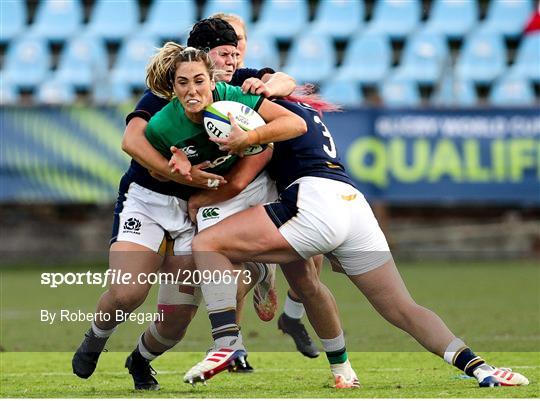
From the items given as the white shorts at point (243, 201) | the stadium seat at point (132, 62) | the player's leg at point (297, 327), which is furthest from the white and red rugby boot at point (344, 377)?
the stadium seat at point (132, 62)

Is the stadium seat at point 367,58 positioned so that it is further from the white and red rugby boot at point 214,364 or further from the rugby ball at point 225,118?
the white and red rugby boot at point 214,364

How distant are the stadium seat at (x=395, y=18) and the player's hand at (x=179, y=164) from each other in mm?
17461

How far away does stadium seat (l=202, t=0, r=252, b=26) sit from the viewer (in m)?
22.5

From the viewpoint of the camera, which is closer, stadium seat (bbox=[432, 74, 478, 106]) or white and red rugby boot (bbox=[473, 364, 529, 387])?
white and red rugby boot (bbox=[473, 364, 529, 387])

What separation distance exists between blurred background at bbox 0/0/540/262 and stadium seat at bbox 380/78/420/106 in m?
0.03

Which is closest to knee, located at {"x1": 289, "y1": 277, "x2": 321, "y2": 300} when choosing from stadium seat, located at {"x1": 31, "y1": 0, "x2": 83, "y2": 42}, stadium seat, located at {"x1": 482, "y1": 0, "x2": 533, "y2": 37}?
stadium seat, located at {"x1": 482, "y1": 0, "x2": 533, "y2": 37}

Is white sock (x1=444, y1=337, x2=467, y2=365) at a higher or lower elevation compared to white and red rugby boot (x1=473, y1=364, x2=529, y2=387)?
higher

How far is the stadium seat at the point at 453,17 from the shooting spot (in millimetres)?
22562

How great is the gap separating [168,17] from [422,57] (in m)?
5.19

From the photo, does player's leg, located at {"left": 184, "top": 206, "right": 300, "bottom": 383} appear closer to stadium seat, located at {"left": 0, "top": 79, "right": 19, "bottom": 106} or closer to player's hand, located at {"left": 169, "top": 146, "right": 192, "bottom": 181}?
player's hand, located at {"left": 169, "top": 146, "right": 192, "bottom": 181}

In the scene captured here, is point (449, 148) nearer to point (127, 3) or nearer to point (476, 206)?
point (476, 206)

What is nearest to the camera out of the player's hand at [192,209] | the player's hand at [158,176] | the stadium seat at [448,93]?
the player's hand at [158,176]

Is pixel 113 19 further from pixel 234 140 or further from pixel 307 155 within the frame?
pixel 234 140

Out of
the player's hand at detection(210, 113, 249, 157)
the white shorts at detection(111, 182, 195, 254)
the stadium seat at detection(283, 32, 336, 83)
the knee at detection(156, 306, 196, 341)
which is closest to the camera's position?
the player's hand at detection(210, 113, 249, 157)
